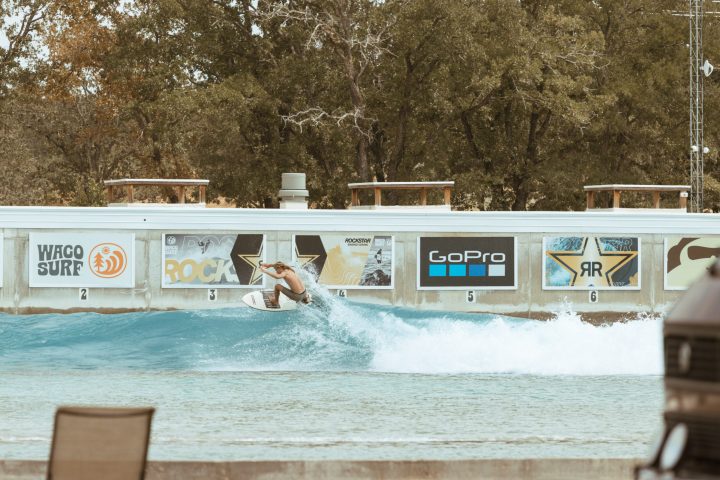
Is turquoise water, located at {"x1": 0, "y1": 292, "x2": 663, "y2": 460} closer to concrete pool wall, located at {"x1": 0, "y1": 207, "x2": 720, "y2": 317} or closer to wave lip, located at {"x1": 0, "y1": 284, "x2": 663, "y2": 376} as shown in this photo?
wave lip, located at {"x1": 0, "y1": 284, "x2": 663, "y2": 376}

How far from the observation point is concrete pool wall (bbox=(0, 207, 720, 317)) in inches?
1231

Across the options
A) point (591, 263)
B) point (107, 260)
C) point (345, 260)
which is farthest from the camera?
point (591, 263)

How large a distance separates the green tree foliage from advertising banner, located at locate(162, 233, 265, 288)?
1351 centimetres

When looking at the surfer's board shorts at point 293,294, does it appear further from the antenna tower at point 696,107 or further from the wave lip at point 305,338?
the antenna tower at point 696,107

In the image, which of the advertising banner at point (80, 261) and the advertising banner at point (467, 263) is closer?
the advertising banner at point (80, 261)

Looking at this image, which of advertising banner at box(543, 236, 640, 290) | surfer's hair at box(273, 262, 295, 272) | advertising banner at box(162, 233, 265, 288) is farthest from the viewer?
advertising banner at box(543, 236, 640, 290)

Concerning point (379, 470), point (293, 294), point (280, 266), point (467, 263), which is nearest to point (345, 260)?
point (293, 294)

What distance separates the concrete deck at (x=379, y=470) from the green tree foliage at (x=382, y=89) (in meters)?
36.4

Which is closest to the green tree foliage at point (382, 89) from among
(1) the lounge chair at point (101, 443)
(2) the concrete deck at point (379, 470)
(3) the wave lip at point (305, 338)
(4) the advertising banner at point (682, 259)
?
(4) the advertising banner at point (682, 259)

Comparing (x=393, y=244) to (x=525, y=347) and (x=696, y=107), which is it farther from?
(x=696, y=107)

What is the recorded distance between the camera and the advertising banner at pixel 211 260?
3147cm

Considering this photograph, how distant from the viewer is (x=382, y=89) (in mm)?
48469

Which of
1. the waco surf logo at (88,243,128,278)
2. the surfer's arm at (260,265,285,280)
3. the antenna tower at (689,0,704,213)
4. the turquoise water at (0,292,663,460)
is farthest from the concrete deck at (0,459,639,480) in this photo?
the antenna tower at (689,0,704,213)

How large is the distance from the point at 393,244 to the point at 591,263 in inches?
221
